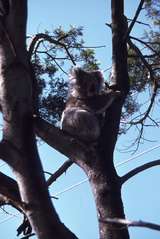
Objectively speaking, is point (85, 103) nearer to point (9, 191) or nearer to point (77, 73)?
point (77, 73)

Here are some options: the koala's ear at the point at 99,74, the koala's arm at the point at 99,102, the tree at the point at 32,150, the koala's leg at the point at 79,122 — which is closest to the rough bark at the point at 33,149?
the tree at the point at 32,150

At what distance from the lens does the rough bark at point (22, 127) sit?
2.13m

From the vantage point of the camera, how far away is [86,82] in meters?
4.15

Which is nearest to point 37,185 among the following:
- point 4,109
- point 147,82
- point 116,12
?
point 4,109

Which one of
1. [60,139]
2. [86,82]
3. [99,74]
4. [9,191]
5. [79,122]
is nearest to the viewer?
[9,191]

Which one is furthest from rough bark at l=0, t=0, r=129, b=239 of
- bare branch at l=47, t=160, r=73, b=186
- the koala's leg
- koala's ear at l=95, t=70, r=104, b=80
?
koala's ear at l=95, t=70, r=104, b=80

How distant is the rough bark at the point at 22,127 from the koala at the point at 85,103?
1.03 meters

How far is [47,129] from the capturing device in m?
2.43

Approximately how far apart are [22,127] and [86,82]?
1.88m

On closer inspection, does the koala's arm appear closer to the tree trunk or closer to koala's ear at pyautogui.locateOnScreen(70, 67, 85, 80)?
koala's ear at pyautogui.locateOnScreen(70, 67, 85, 80)

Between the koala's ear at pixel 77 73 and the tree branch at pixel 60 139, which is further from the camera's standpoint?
the koala's ear at pixel 77 73

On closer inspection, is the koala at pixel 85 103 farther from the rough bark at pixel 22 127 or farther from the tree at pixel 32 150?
the rough bark at pixel 22 127

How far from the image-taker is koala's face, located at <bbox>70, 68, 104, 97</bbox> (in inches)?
159

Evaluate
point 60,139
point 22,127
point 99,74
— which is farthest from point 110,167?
point 99,74
